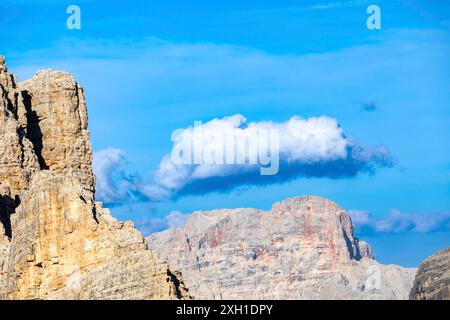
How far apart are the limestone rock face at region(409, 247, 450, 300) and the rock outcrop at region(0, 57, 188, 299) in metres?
42.3

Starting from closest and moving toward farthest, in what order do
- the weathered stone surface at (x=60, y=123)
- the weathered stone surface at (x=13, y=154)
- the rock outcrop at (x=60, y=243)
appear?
the rock outcrop at (x=60, y=243), the weathered stone surface at (x=13, y=154), the weathered stone surface at (x=60, y=123)

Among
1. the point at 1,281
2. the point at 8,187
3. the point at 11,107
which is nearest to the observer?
the point at 1,281

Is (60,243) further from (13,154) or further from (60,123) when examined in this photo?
(60,123)

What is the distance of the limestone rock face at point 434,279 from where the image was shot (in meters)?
173

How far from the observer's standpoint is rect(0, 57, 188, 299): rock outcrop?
112 m

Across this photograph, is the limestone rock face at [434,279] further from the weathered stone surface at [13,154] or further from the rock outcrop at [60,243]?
the weathered stone surface at [13,154]

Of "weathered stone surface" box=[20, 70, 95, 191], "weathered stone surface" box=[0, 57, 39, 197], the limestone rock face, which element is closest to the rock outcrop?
"weathered stone surface" box=[0, 57, 39, 197]

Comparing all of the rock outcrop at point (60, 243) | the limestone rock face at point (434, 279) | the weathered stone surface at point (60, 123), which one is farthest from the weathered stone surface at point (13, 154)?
the limestone rock face at point (434, 279)

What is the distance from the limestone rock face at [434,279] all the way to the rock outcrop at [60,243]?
4225 centimetres

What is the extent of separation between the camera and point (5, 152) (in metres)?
151

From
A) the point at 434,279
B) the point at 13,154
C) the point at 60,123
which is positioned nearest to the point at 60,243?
the point at 13,154
